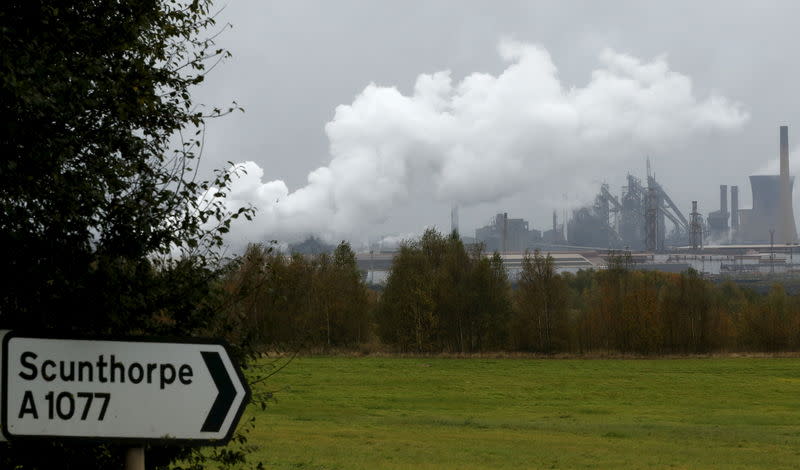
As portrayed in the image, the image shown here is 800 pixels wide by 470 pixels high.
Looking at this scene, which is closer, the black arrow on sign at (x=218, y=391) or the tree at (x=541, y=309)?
the black arrow on sign at (x=218, y=391)

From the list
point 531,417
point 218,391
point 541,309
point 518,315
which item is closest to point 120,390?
point 218,391

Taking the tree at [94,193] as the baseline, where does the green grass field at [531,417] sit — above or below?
below

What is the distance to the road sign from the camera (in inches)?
144

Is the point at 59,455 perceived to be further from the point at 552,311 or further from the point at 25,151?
the point at 552,311

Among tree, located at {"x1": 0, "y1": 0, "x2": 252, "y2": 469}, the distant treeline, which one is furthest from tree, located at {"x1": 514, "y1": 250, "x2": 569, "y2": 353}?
tree, located at {"x1": 0, "y1": 0, "x2": 252, "y2": 469}

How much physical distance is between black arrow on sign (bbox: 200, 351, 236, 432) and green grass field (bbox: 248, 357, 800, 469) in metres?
3.77

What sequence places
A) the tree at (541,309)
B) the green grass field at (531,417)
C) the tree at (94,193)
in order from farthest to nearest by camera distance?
the tree at (541,309), the green grass field at (531,417), the tree at (94,193)

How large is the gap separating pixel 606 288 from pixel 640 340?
8.65 m

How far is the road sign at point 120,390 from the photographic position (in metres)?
3.65

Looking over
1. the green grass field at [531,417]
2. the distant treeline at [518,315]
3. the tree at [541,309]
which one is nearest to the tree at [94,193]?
the green grass field at [531,417]

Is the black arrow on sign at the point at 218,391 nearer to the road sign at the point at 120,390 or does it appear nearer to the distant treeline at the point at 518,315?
the road sign at the point at 120,390

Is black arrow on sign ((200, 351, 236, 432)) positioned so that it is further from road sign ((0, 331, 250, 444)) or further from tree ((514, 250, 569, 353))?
tree ((514, 250, 569, 353))

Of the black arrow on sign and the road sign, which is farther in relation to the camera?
the black arrow on sign

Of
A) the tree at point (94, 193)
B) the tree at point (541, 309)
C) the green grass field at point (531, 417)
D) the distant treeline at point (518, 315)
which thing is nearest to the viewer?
the tree at point (94, 193)
